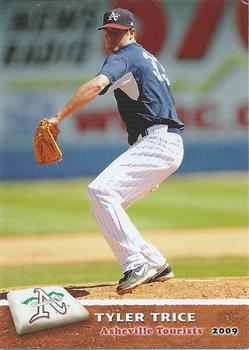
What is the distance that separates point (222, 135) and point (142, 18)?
403 centimetres

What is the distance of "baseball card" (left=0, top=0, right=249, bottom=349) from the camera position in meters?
3.49

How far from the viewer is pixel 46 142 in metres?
3.67

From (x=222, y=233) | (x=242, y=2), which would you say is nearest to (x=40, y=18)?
(x=242, y=2)

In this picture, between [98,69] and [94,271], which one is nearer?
[94,271]

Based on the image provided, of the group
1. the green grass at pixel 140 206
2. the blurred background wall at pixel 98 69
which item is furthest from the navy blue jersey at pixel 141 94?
the green grass at pixel 140 206

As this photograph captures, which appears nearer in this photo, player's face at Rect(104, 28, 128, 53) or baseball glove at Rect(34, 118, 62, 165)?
baseball glove at Rect(34, 118, 62, 165)

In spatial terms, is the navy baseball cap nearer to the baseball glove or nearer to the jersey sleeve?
the jersey sleeve

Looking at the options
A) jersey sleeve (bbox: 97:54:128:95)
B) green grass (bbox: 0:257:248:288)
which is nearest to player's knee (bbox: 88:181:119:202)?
jersey sleeve (bbox: 97:54:128:95)

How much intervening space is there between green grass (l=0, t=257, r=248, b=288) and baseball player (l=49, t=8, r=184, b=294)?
6.26 ft

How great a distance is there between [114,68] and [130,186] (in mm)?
623

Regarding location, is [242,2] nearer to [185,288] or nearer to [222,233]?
[185,288]

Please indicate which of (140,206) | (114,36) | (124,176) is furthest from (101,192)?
(140,206)

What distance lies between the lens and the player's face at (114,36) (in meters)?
3.75

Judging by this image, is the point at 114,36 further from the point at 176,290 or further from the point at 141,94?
the point at 176,290
